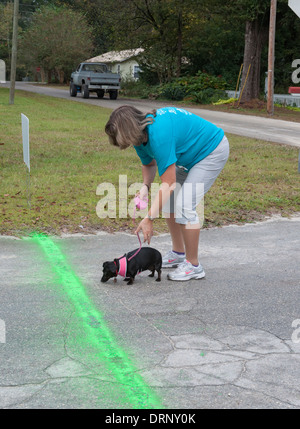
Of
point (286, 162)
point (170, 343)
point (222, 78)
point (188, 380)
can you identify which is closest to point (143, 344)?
point (170, 343)

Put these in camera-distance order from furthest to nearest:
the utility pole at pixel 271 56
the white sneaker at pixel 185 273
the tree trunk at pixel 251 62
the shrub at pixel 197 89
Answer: the shrub at pixel 197 89 → the tree trunk at pixel 251 62 → the utility pole at pixel 271 56 → the white sneaker at pixel 185 273

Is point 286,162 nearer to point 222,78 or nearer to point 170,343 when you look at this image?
point 170,343

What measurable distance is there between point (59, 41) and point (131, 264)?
58.2 m

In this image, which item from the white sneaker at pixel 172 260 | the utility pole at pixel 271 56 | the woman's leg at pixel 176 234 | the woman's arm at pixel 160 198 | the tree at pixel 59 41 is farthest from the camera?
the tree at pixel 59 41

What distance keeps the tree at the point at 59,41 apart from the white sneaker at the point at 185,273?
5695cm

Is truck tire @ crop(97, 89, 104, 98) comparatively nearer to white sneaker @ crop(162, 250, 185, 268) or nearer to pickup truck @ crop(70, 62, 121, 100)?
pickup truck @ crop(70, 62, 121, 100)

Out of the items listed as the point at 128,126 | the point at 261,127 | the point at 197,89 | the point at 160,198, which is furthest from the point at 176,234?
the point at 197,89

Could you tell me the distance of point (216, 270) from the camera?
5.40 meters

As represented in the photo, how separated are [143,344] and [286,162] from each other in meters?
9.05

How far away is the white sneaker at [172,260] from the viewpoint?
17.9ft

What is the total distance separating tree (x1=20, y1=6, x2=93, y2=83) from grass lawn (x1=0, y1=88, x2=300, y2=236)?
4507 cm

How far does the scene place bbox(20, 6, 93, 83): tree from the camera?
195ft

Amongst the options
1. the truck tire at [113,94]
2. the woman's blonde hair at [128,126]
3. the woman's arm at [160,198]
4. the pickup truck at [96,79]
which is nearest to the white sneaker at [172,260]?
the woman's arm at [160,198]

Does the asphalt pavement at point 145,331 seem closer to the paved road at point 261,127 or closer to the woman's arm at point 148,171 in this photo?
→ the woman's arm at point 148,171
